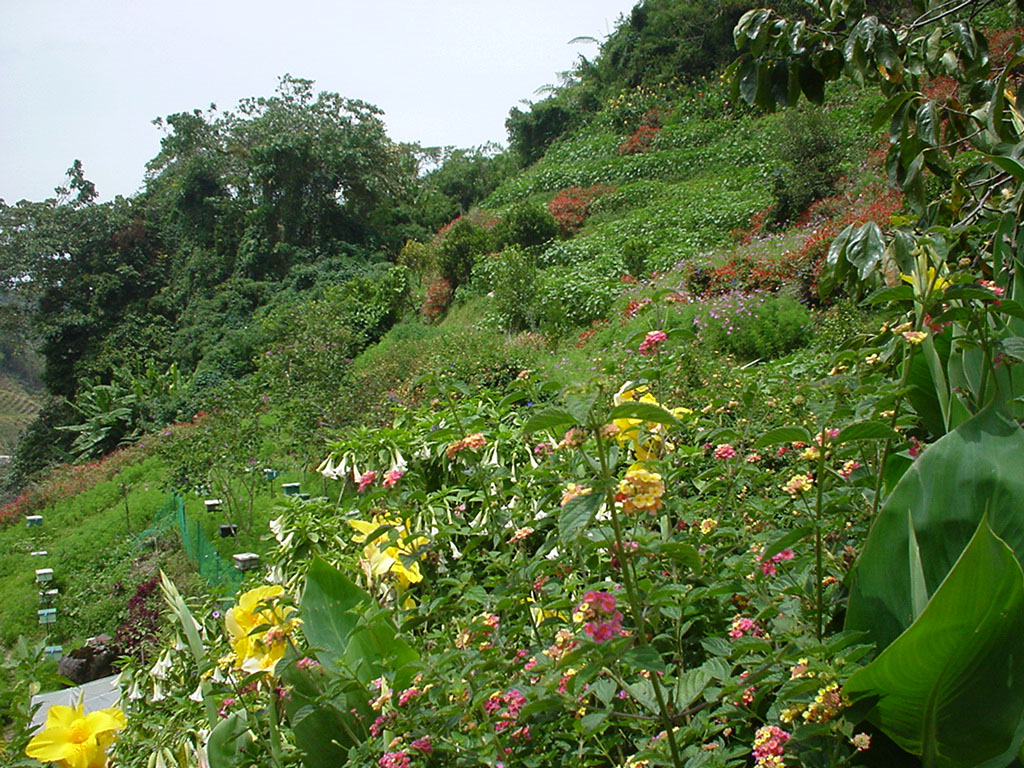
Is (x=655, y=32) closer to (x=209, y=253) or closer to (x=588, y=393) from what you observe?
(x=209, y=253)

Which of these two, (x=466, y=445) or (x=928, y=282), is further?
(x=466, y=445)

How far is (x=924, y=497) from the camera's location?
3.20 feet

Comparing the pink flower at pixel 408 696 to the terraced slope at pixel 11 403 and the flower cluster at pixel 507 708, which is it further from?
the terraced slope at pixel 11 403

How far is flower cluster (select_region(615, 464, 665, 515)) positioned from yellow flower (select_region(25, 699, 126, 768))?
3.53 feet

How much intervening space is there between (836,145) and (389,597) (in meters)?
11.7

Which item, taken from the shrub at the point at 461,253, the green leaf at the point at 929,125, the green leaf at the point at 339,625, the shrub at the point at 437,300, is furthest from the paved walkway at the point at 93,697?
the shrub at the point at 461,253

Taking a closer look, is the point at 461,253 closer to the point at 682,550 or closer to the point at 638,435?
the point at 638,435

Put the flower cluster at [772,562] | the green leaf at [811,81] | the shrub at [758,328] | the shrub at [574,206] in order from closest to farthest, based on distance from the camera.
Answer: the flower cluster at [772,562]
the green leaf at [811,81]
the shrub at [758,328]
the shrub at [574,206]

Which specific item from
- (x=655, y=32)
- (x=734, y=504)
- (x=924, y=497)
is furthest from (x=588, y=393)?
(x=655, y=32)

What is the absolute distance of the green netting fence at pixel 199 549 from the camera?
4930mm

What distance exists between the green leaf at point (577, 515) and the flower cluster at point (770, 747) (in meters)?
0.33

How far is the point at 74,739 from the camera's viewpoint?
120cm

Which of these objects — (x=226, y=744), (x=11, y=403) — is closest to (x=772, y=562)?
(x=226, y=744)

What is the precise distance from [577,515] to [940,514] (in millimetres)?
585
